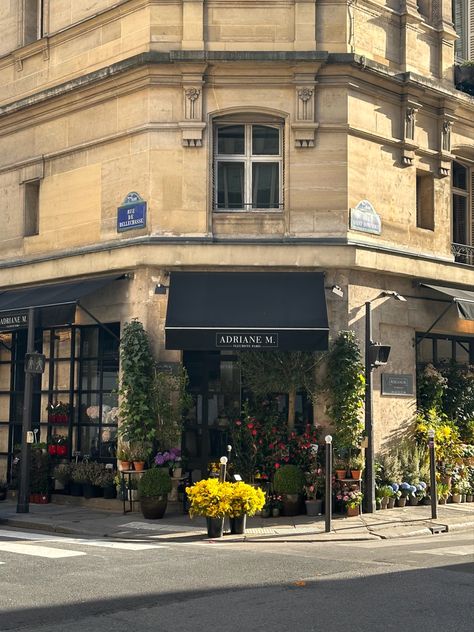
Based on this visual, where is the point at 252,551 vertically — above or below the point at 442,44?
below

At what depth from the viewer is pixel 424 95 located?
20.5 metres

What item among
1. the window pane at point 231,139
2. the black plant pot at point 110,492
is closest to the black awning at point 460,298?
the window pane at point 231,139

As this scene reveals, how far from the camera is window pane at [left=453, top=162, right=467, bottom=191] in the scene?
22.9 m

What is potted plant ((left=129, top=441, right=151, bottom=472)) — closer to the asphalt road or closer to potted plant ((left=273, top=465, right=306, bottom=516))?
potted plant ((left=273, top=465, right=306, bottom=516))

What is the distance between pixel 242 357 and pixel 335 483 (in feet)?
9.87

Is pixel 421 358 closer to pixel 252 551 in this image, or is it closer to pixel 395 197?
pixel 395 197

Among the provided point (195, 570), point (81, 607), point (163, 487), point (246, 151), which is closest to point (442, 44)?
point (246, 151)

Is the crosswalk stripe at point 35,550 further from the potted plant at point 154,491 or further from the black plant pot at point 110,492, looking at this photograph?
the black plant pot at point 110,492

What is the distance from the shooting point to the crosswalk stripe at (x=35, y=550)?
12.4 m

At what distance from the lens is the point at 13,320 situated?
19.8 metres

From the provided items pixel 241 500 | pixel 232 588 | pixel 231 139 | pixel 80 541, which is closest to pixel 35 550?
pixel 80 541

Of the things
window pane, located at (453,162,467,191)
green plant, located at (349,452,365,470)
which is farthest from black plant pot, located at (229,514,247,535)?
window pane, located at (453,162,467,191)

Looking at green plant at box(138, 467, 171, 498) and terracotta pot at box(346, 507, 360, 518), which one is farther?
terracotta pot at box(346, 507, 360, 518)

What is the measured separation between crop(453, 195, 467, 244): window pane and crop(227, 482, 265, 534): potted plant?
10278 millimetres
